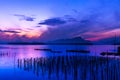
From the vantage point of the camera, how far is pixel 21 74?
2789 cm

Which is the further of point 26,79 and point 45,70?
point 45,70

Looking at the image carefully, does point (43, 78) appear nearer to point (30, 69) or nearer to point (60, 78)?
point (60, 78)

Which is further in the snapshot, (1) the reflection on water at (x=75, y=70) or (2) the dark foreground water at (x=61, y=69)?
(2) the dark foreground water at (x=61, y=69)

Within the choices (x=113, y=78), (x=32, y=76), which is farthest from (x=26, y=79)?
(x=113, y=78)

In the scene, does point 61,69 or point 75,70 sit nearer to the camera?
point 75,70

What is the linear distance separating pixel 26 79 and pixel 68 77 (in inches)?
213

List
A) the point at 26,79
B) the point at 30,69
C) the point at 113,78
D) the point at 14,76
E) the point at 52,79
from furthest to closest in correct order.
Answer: the point at 30,69 → the point at 14,76 → the point at 26,79 → the point at 52,79 → the point at 113,78

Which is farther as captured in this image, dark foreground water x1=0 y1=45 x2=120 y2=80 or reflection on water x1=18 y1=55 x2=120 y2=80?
dark foreground water x1=0 y1=45 x2=120 y2=80

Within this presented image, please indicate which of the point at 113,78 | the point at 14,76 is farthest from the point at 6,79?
the point at 113,78

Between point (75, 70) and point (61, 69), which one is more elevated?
point (75, 70)

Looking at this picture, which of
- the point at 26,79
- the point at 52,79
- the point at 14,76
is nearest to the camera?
the point at 52,79

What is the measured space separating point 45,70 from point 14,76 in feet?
13.8

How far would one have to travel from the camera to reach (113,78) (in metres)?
21.1

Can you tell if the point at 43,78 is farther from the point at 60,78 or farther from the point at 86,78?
the point at 86,78
